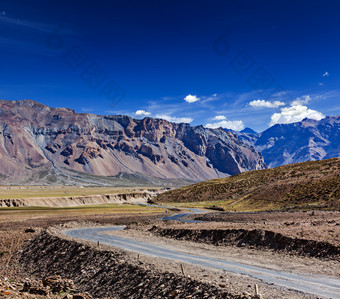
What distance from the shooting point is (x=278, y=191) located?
8544 centimetres

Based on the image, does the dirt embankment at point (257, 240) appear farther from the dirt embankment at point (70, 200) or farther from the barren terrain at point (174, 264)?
the dirt embankment at point (70, 200)

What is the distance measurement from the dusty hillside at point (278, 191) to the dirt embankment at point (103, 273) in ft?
165

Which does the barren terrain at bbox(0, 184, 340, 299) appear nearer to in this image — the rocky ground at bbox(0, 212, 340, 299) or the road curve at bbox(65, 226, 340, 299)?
the rocky ground at bbox(0, 212, 340, 299)

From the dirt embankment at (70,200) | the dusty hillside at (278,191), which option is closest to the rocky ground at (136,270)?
the dusty hillside at (278,191)

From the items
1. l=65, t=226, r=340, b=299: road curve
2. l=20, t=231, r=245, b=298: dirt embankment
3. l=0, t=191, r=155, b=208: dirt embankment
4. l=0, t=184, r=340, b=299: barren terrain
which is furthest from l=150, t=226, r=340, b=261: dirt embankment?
l=0, t=191, r=155, b=208: dirt embankment

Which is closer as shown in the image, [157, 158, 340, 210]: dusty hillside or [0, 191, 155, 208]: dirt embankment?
[157, 158, 340, 210]: dusty hillside

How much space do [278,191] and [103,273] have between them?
6962cm

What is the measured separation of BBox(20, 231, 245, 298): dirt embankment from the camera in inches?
725

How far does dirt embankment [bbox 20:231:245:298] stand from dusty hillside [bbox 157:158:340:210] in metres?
50.2

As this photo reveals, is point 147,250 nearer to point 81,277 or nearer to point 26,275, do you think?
point 81,277

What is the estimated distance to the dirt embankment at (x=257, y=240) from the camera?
2573 centimetres

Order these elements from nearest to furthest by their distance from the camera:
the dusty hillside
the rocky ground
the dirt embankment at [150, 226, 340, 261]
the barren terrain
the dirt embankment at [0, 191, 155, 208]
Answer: the rocky ground → the barren terrain → the dirt embankment at [150, 226, 340, 261] → the dusty hillside → the dirt embankment at [0, 191, 155, 208]

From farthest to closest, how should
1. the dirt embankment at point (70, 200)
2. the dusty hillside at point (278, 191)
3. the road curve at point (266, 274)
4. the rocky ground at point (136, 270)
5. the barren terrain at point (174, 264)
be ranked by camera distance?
1. the dirt embankment at point (70, 200)
2. the dusty hillside at point (278, 191)
3. the barren terrain at point (174, 264)
4. the rocky ground at point (136, 270)
5. the road curve at point (266, 274)

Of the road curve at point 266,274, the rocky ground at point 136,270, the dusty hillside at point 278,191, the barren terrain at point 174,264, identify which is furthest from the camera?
the dusty hillside at point 278,191
